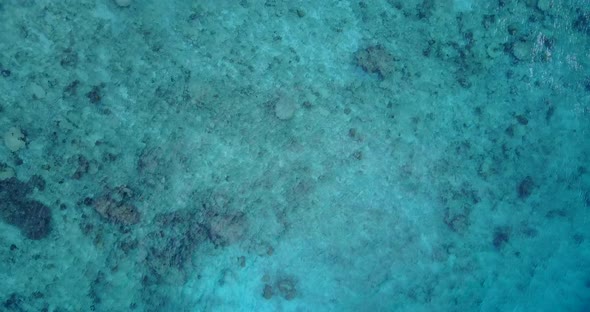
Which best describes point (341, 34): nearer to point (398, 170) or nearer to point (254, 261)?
point (398, 170)

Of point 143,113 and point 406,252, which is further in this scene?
point 406,252

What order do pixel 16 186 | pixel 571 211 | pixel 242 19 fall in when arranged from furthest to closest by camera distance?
pixel 571 211
pixel 242 19
pixel 16 186

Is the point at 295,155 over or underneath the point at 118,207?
over

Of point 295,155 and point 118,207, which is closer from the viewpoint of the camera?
point 118,207

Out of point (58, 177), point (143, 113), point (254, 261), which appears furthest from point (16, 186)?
point (254, 261)

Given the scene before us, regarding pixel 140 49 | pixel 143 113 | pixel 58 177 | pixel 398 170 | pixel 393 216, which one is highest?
pixel 398 170

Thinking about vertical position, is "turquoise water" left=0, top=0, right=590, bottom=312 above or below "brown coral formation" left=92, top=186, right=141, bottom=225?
above

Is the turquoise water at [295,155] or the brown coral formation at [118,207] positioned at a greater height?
the turquoise water at [295,155]

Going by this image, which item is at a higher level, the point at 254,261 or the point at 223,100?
the point at 223,100
